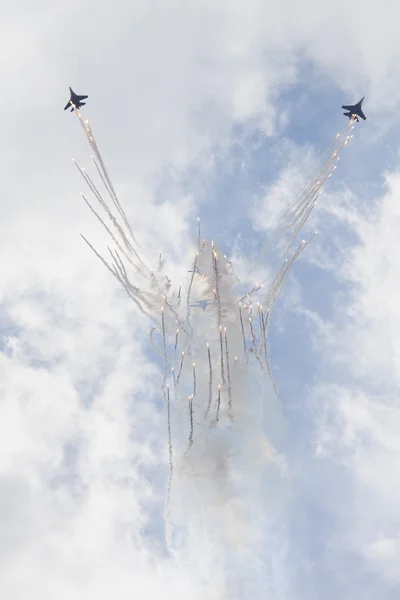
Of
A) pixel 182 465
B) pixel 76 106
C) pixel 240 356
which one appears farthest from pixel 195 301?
pixel 76 106

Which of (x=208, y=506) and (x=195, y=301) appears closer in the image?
(x=208, y=506)

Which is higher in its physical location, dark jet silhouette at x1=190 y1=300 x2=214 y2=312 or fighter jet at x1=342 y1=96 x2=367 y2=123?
fighter jet at x1=342 y1=96 x2=367 y2=123

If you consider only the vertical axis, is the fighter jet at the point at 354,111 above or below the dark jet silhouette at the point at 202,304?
above

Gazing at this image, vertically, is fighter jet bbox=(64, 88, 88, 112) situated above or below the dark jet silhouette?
above

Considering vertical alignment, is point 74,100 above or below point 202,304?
above

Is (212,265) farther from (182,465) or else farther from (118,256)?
(182,465)

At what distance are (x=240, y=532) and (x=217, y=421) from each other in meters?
12.0

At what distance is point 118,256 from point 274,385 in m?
22.6

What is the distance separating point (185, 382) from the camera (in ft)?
206

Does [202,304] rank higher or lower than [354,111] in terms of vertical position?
lower

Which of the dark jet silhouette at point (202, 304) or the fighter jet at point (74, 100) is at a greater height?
the fighter jet at point (74, 100)

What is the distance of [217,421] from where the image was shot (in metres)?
62.4

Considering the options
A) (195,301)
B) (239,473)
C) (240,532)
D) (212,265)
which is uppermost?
(212,265)

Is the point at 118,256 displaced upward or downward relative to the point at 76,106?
downward
